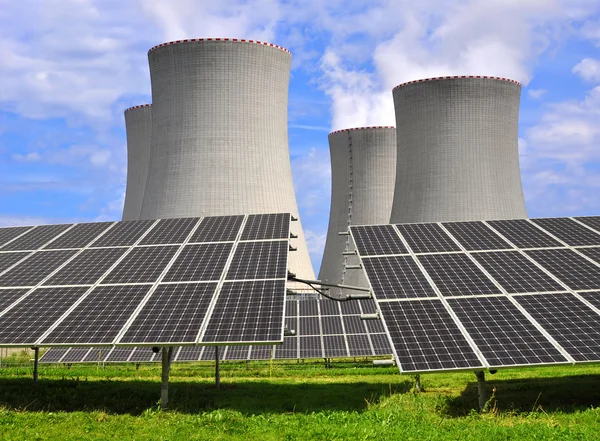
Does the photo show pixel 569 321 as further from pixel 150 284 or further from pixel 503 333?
pixel 150 284

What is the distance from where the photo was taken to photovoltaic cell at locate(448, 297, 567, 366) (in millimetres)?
12242

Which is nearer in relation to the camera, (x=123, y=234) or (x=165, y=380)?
(x=165, y=380)

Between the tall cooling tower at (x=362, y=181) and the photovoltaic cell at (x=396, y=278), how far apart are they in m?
27.4

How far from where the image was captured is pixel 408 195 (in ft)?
108

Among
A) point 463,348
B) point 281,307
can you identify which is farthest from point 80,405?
point 463,348

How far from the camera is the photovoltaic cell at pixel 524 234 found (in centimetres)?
1737

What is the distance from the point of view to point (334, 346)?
975 inches

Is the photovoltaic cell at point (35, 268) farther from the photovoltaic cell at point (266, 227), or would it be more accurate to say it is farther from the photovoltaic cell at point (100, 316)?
the photovoltaic cell at point (266, 227)

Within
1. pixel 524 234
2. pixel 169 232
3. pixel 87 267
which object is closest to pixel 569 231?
pixel 524 234

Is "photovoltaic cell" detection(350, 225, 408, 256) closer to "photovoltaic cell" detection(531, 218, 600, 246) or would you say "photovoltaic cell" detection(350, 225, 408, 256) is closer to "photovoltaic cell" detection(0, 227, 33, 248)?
"photovoltaic cell" detection(531, 218, 600, 246)

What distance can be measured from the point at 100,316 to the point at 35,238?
6777 millimetres

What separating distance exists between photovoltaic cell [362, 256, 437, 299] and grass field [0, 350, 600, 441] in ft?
7.35

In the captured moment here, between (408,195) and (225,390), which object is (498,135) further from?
(225,390)

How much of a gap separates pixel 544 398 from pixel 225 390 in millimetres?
7621
